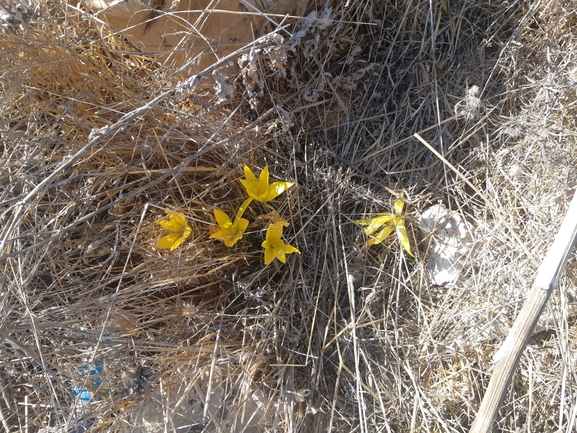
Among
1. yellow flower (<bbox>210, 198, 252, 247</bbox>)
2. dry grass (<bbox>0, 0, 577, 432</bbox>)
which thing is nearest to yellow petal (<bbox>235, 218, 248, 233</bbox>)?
yellow flower (<bbox>210, 198, 252, 247</bbox>)

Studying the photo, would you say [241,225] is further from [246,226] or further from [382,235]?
[382,235]

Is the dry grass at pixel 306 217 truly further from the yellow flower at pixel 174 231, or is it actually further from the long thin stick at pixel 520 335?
the long thin stick at pixel 520 335

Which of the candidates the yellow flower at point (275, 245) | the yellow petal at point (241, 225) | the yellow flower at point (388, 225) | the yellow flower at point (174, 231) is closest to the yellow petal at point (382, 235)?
the yellow flower at point (388, 225)

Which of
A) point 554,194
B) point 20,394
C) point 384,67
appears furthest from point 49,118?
point 554,194

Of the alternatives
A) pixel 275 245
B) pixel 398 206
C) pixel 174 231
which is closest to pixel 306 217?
pixel 275 245

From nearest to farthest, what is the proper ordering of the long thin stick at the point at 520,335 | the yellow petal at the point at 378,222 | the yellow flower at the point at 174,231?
the long thin stick at the point at 520,335
the yellow flower at the point at 174,231
the yellow petal at the point at 378,222
